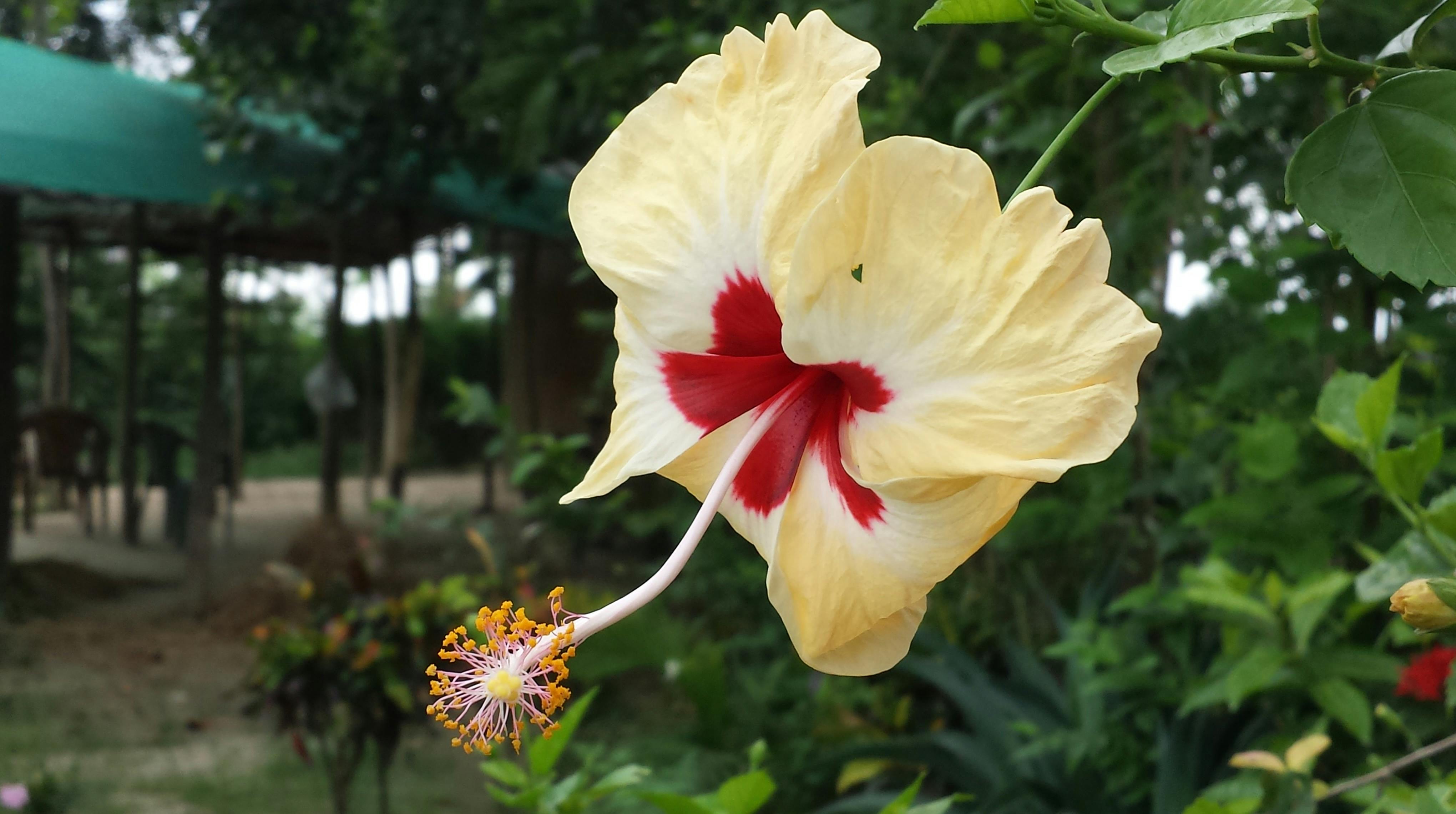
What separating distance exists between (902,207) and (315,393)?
8.49 meters

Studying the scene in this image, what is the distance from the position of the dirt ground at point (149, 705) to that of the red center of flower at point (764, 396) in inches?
125

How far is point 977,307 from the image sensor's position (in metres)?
0.45

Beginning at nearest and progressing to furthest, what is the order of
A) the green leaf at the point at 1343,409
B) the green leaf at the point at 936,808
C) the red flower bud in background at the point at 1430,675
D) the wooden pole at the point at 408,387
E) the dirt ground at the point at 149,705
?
the green leaf at the point at 936,808 < the green leaf at the point at 1343,409 < the red flower bud in background at the point at 1430,675 < the dirt ground at the point at 149,705 < the wooden pole at the point at 408,387

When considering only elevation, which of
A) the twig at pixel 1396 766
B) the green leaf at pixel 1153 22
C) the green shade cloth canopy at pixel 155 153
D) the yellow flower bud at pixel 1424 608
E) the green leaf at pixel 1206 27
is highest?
the green shade cloth canopy at pixel 155 153

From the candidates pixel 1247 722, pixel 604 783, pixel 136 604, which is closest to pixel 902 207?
pixel 604 783

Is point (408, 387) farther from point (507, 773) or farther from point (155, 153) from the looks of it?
point (507, 773)

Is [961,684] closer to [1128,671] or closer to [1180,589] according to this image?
[1128,671]

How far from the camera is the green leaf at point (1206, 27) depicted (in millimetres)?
454

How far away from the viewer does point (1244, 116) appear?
209 cm

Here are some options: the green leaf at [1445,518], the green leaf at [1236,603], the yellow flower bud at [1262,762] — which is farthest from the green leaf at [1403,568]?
the green leaf at [1236,603]

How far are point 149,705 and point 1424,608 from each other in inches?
218

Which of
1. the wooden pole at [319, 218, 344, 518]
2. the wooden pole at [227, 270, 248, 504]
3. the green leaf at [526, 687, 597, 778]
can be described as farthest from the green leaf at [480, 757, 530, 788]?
the wooden pole at [227, 270, 248, 504]

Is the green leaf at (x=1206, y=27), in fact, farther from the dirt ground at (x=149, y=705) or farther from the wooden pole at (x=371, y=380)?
the wooden pole at (x=371, y=380)

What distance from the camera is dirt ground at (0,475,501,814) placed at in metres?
4.11
